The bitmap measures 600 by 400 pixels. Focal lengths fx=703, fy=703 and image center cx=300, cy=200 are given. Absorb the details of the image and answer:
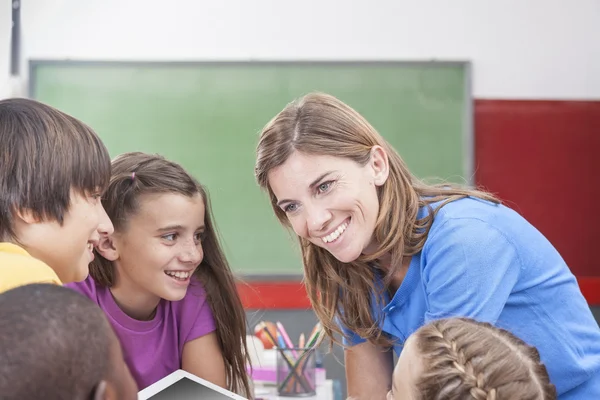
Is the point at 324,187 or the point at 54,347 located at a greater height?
the point at 324,187

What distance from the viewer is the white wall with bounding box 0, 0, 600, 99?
12.5 ft

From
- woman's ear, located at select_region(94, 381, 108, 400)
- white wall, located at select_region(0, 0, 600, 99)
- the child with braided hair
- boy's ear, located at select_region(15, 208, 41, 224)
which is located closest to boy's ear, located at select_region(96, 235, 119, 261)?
boy's ear, located at select_region(15, 208, 41, 224)

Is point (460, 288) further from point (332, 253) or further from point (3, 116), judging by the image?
point (3, 116)

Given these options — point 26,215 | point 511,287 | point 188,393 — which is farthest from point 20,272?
point 511,287

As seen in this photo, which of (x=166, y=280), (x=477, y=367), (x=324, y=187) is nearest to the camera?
(x=477, y=367)

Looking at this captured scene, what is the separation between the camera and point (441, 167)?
3.76 m

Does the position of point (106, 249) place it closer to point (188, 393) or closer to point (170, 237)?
point (170, 237)

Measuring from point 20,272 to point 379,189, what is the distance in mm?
727

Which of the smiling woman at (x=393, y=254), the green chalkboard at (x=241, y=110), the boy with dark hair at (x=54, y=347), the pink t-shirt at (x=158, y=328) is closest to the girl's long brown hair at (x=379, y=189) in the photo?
the smiling woman at (x=393, y=254)

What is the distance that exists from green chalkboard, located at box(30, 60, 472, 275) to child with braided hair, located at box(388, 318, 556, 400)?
2.77m

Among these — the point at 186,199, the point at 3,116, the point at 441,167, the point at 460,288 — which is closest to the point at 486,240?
the point at 460,288

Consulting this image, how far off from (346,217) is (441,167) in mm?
2470

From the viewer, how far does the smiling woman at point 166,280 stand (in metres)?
1.63

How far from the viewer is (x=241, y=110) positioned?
3.75 meters
